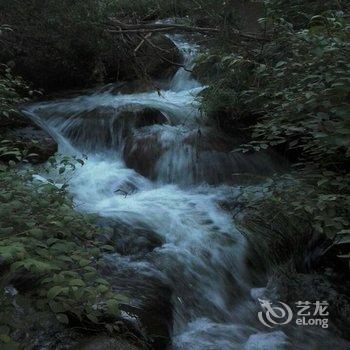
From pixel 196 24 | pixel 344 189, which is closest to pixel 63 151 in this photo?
pixel 196 24

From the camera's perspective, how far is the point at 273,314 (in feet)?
13.8

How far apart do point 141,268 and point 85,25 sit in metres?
Answer: 3.12

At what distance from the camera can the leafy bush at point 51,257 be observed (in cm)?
209

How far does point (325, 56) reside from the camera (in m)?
3.72

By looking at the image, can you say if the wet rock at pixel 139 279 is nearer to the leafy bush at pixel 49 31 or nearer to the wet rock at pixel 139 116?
the leafy bush at pixel 49 31

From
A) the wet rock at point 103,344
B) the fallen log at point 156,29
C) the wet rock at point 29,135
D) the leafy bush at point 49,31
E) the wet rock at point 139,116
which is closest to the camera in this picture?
the wet rock at point 103,344

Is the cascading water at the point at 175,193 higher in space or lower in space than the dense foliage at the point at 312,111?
lower

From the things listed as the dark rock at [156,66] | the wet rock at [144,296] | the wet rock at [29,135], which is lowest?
the wet rock at [144,296]

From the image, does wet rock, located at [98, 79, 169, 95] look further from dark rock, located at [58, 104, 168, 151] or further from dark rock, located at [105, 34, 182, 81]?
dark rock, located at [58, 104, 168, 151]

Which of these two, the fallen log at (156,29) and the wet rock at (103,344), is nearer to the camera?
the wet rock at (103,344)

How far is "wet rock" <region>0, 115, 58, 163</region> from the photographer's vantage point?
630 centimetres

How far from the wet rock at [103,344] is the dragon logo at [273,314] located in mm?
1733

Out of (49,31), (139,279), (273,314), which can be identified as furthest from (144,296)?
(49,31)

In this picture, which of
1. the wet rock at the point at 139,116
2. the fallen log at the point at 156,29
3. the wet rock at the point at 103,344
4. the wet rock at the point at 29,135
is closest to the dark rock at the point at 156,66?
the wet rock at the point at 139,116
